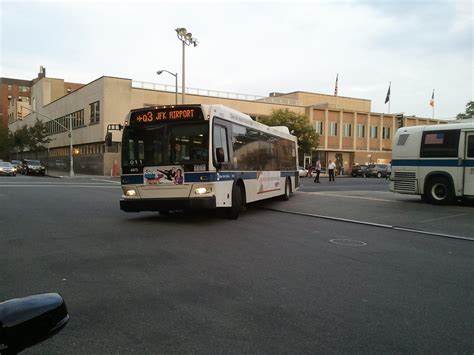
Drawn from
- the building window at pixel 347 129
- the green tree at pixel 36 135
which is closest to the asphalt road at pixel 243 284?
the building window at pixel 347 129

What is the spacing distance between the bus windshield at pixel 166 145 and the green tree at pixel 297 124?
42169 mm

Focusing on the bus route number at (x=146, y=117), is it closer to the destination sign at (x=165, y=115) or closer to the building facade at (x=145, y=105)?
the destination sign at (x=165, y=115)

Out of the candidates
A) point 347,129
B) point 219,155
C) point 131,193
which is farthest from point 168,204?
point 347,129

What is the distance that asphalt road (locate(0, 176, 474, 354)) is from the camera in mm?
3846

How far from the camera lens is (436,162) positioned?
1595 centimetres

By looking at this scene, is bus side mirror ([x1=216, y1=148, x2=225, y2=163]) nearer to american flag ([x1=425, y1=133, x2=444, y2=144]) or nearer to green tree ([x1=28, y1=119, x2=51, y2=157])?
american flag ([x1=425, y1=133, x2=444, y2=144])

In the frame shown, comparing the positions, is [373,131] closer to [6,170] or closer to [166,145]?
[6,170]

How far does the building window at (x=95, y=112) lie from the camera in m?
49.7

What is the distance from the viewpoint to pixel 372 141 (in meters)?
69.5

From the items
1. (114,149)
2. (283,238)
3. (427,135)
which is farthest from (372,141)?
(283,238)

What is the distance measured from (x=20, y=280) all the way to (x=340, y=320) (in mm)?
4043

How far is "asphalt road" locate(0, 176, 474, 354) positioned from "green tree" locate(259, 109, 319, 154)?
140ft

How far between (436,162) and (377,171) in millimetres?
37675

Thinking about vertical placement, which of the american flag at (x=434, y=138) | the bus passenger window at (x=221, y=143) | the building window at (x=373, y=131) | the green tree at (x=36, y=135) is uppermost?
the building window at (x=373, y=131)
